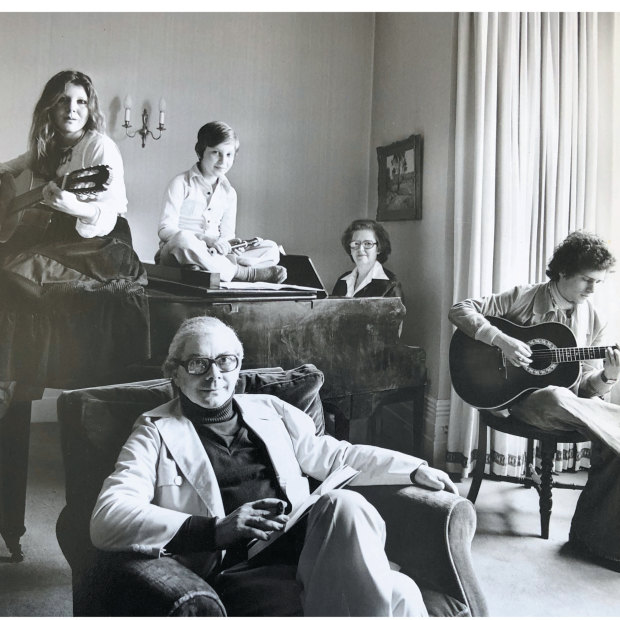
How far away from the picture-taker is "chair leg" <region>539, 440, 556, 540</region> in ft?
7.49

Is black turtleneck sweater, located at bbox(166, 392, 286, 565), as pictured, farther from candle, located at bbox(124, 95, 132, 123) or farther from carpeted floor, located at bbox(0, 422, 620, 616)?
candle, located at bbox(124, 95, 132, 123)

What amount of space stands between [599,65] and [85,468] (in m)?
2.43

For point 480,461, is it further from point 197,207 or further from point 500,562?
point 197,207

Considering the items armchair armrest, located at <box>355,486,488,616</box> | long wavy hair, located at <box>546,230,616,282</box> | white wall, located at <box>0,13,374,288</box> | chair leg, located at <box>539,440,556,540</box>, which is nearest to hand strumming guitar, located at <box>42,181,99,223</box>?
white wall, located at <box>0,13,374,288</box>

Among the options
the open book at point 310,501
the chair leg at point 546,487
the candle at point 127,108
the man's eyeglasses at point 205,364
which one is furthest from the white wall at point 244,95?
the chair leg at point 546,487

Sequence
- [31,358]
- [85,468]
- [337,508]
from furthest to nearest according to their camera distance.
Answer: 1. [31,358]
2. [85,468]
3. [337,508]

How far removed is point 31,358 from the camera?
1714mm

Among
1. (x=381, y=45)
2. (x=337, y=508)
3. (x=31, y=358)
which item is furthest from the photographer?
(x=381, y=45)

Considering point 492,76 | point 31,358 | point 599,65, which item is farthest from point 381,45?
point 31,358

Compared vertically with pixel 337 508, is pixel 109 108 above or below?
above

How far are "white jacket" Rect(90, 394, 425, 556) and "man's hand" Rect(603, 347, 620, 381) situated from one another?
35.3 inches

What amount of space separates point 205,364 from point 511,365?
121cm

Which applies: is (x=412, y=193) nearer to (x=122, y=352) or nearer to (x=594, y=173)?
(x=594, y=173)

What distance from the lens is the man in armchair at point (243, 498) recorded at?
1.37 meters
